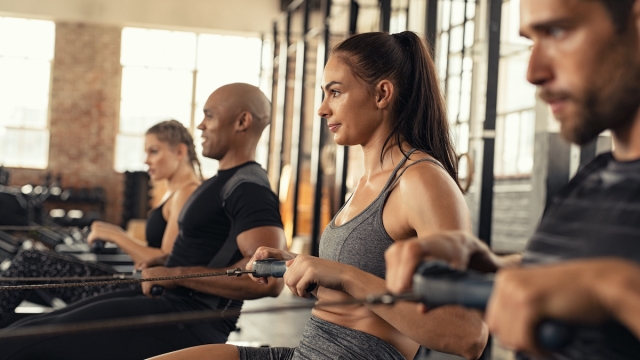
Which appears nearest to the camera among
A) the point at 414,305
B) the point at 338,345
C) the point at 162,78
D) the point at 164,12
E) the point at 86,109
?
the point at 414,305

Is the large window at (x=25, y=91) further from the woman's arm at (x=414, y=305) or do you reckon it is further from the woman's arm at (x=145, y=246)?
the woman's arm at (x=414, y=305)

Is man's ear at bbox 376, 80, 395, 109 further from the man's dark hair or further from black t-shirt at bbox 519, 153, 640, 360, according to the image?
the man's dark hair

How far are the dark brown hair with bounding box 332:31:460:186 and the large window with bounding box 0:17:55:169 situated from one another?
11857 millimetres

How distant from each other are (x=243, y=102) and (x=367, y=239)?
129 cm

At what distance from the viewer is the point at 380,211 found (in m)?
1.61

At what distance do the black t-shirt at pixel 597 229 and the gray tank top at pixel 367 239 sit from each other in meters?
0.57

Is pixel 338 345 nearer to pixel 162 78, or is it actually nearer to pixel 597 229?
pixel 597 229

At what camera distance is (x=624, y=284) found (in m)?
0.65

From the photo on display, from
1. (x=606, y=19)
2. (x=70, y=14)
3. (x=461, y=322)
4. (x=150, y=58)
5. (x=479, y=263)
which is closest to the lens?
(x=606, y=19)

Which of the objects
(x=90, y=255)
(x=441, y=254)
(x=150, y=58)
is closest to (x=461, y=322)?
(x=441, y=254)

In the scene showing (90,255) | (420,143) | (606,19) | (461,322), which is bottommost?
(90,255)

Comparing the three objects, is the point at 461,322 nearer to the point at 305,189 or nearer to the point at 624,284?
the point at 624,284

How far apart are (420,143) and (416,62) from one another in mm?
220

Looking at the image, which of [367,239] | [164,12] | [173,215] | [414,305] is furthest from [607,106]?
[164,12]
